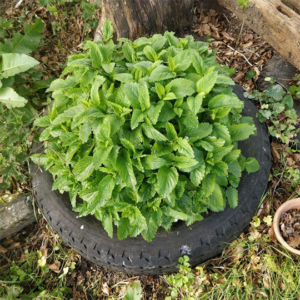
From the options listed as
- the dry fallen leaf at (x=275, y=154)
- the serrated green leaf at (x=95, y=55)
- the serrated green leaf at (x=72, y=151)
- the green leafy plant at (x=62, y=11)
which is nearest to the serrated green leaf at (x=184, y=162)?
the serrated green leaf at (x=72, y=151)

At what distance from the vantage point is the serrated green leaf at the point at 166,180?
1.44m

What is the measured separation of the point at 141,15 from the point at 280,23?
3.95ft

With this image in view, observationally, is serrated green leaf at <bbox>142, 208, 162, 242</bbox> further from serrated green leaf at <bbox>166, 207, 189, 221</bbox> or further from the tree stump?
the tree stump

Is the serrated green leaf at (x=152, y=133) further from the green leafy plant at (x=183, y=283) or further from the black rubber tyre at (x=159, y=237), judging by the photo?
the green leafy plant at (x=183, y=283)

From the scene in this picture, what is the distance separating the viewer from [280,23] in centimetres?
242

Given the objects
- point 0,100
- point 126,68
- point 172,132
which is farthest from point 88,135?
point 0,100

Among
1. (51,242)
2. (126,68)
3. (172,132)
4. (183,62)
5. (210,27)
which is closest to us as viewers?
(172,132)

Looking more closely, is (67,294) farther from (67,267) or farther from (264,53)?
(264,53)

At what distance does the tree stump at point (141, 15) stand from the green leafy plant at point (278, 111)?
1.10 metres

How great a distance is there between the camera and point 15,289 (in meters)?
2.22

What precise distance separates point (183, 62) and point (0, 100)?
1734 millimetres

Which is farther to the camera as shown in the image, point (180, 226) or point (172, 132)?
point (180, 226)

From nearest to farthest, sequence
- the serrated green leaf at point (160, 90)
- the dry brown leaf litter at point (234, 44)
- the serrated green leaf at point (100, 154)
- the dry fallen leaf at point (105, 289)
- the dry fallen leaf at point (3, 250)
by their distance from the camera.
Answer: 1. the serrated green leaf at point (100, 154)
2. the serrated green leaf at point (160, 90)
3. the dry fallen leaf at point (105, 289)
4. the dry fallen leaf at point (3, 250)
5. the dry brown leaf litter at point (234, 44)

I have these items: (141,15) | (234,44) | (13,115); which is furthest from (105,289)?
(234,44)
